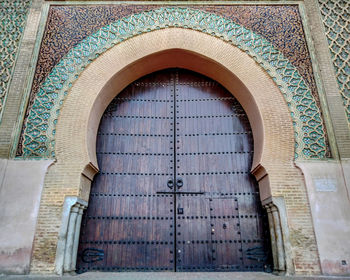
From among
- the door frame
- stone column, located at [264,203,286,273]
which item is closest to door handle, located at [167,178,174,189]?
the door frame

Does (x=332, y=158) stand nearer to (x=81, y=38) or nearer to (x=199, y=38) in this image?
(x=199, y=38)

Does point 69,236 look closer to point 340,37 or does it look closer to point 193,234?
point 193,234

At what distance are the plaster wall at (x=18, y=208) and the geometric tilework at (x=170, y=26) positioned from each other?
23cm

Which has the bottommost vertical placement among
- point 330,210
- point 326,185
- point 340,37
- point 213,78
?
point 330,210

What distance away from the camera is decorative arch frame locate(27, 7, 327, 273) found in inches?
142

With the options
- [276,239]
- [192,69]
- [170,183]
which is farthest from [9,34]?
[276,239]

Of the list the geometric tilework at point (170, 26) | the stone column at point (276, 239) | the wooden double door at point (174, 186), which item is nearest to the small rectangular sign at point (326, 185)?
the geometric tilework at point (170, 26)

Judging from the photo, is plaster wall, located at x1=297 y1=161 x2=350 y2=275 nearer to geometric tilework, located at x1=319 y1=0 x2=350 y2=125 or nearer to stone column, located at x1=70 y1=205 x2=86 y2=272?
geometric tilework, located at x1=319 y1=0 x2=350 y2=125

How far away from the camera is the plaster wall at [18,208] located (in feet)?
10.7

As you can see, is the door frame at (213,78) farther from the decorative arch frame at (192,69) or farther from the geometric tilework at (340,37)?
the geometric tilework at (340,37)

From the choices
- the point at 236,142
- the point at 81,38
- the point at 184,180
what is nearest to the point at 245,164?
the point at 236,142

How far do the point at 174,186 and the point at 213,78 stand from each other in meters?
1.94

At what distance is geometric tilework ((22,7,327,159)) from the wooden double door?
0.74 m

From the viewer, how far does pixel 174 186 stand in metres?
4.12
